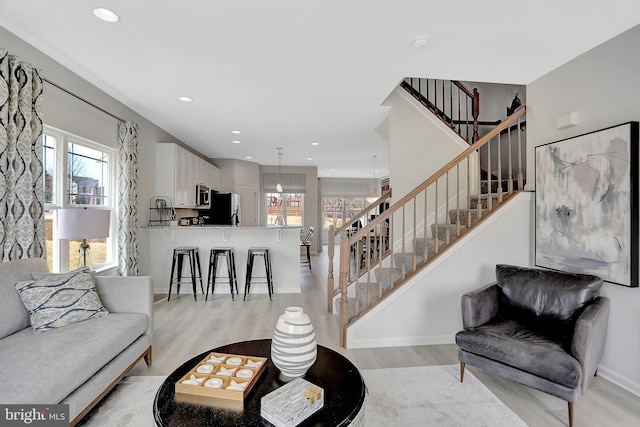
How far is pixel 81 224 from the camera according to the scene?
8.44 feet

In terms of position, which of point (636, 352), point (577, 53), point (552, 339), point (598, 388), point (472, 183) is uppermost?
point (577, 53)

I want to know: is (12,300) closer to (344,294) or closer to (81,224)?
(81,224)

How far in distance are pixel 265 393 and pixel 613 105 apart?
3160mm

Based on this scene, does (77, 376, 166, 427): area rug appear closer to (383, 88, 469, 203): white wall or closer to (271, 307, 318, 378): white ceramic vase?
(271, 307, 318, 378): white ceramic vase

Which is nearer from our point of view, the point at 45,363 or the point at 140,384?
the point at 45,363

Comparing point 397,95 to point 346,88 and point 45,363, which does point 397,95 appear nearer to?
point 346,88

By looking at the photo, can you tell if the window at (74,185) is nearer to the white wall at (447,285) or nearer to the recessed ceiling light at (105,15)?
the recessed ceiling light at (105,15)

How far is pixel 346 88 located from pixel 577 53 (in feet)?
6.68

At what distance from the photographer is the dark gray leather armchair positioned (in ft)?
6.32

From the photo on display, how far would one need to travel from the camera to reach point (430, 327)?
317 cm

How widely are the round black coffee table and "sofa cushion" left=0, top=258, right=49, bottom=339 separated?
4.20ft

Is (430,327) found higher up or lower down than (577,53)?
lower down

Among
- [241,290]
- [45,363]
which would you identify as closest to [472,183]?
[241,290]

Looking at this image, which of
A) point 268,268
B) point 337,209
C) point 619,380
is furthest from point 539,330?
point 337,209
